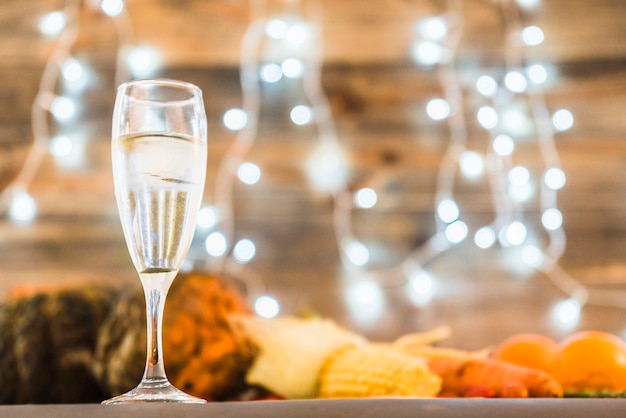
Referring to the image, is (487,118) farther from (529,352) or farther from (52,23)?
(52,23)

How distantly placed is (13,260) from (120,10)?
0.70 meters

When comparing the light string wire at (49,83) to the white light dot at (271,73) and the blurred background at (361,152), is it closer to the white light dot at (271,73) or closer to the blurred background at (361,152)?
the blurred background at (361,152)

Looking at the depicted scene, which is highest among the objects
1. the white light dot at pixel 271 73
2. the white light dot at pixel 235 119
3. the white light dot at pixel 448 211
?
the white light dot at pixel 271 73

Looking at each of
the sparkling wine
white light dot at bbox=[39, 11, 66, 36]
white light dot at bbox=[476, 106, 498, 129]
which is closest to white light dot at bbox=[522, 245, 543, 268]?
white light dot at bbox=[476, 106, 498, 129]

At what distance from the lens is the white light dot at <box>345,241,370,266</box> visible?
1.90 m

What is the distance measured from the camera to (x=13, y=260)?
75.6 inches

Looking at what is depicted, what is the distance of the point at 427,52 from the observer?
196 cm

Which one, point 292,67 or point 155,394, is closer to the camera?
point 155,394

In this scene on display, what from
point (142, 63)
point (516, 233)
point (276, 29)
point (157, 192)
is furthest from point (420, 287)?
point (157, 192)

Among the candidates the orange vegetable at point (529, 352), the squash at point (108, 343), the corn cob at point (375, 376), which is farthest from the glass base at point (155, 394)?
the orange vegetable at point (529, 352)

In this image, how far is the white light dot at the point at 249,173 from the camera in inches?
76.0

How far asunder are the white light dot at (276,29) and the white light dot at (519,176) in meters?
0.69

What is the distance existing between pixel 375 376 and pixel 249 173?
1.21 metres

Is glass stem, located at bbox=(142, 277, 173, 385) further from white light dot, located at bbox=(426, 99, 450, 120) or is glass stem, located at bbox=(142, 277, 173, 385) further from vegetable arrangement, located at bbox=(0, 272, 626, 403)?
white light dot, located at bbox=(426, 99, 450, 120)
